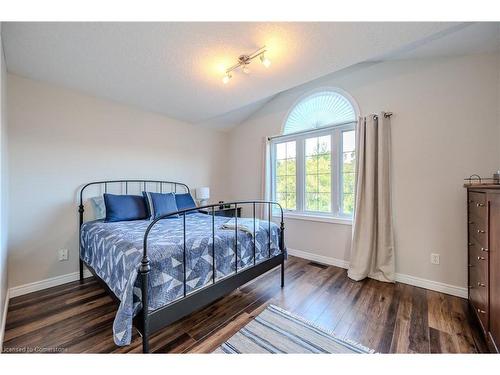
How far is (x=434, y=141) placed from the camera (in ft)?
7.55

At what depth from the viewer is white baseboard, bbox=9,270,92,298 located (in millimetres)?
2191

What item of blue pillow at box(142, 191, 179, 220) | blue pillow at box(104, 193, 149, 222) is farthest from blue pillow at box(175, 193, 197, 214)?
blue pillow at box(104, 193, 149, 222)

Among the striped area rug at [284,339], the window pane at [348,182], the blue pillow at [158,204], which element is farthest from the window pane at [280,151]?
the striped area rug at [284,339]

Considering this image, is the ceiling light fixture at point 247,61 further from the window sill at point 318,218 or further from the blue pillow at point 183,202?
the window sill at point 318,218

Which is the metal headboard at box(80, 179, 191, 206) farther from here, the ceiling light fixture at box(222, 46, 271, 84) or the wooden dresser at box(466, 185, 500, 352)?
the wooden dresser at box(466, 185, 500, 352)

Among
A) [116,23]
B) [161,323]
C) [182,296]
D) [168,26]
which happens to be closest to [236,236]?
[182,296]

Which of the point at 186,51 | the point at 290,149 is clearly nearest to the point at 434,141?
the point at 290,149

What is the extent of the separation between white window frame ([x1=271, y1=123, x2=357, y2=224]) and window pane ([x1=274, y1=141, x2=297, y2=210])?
0.21 ft

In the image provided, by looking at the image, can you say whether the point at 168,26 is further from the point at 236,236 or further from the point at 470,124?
the point at 470,124

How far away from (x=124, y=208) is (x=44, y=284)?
3.71 ft

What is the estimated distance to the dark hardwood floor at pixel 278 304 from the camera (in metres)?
1.52

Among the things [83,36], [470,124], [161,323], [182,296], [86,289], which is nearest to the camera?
[161,323]

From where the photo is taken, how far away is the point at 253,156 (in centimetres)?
398

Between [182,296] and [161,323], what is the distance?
0.63 ft
